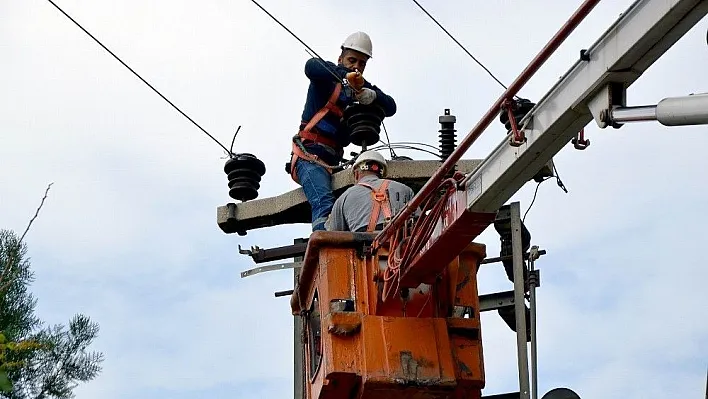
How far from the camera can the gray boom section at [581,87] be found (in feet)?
22.7

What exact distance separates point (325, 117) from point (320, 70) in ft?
1.71

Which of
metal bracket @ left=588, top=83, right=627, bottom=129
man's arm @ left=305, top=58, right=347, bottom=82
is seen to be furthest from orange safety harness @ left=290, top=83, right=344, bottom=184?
metal bracket @ left=588, top=83, right=627, bottom=129

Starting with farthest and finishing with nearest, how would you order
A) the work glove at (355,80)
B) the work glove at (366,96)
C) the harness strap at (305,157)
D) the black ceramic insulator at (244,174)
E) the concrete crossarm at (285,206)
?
the black ceramic insulator at (244,174) < the concrete crossarm at (285,206) < the harness strap at (305,157) < the work glove at (366,96) < the work glove at (355,80)

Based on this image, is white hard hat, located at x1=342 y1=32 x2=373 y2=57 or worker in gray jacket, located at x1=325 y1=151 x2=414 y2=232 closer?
worker in gray jacket, located at x1=325 y1=151 x2=414 y2=232

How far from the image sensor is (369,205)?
10.2 meters

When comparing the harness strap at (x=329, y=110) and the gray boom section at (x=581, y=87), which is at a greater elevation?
the harness strap at (x=329, y=110)

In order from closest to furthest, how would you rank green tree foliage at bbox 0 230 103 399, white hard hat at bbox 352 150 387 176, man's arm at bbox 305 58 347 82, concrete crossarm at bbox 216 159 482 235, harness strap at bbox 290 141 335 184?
green tree foliage at bbox 0 230 103 399, white hard hat at bbox 352 150 387 176, man's arm at bbox 305 58 347 82, harness strap at bbox 290 141 335 184, concrete crossarm at bbox 216 159 482 235

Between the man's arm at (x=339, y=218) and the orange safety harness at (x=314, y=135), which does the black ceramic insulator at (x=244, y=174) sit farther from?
the man's arm at (x=339, y=218)

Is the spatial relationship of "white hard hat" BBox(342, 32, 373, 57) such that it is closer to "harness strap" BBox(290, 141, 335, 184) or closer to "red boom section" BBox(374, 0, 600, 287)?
"harness strap" BBox(290, 141, 335, 184)

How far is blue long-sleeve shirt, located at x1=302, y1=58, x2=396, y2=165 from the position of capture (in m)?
12.3

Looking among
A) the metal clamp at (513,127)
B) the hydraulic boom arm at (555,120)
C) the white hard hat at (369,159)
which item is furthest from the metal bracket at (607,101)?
the white hard hat at (369,159)

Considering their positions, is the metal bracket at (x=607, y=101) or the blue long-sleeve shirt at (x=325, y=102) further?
the blue long-sleeve shirt at (x=325, y=102)

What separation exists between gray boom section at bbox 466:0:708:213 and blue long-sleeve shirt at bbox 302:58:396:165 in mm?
3608

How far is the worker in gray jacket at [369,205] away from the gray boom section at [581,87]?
1313mm
